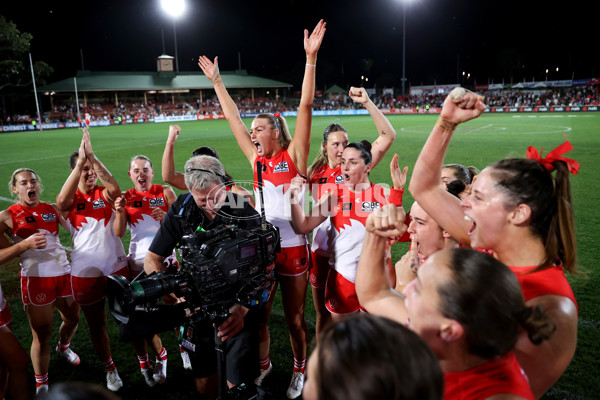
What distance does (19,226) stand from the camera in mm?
3787

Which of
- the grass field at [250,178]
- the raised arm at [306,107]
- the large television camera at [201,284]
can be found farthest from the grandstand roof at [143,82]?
the large television camera at [201,284]

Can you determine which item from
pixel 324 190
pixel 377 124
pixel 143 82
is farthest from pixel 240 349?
pixel 143 82

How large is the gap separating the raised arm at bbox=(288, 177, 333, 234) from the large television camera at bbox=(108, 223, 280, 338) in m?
0.76

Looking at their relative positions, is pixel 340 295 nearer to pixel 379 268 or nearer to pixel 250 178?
pixel 379 268

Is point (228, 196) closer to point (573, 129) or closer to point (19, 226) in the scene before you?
point (19, 226)

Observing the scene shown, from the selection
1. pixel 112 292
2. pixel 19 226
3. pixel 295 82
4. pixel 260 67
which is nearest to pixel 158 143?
pixel 19 226

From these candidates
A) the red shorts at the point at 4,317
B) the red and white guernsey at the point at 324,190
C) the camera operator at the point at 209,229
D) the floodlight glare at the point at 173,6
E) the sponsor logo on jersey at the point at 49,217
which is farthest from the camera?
the floodlight glare at the point at 173,6

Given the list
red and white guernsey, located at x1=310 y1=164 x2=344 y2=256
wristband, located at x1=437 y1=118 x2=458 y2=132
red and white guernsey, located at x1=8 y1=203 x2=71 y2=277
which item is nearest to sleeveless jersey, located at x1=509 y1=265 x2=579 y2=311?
wristband, located at x1=437 y1=118 x2=458 y2=132

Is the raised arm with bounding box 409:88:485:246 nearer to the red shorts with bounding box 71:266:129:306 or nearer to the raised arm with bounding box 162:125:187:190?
the raised arm with bounding box 162:125:187:190

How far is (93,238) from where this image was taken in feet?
13.0

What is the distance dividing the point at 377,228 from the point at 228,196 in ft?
5.42

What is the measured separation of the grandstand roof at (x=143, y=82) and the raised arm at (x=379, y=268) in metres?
55.5

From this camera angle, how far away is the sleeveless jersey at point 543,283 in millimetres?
1687

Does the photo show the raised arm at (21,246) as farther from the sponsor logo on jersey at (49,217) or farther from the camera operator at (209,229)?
the camera operator at (209,229)
